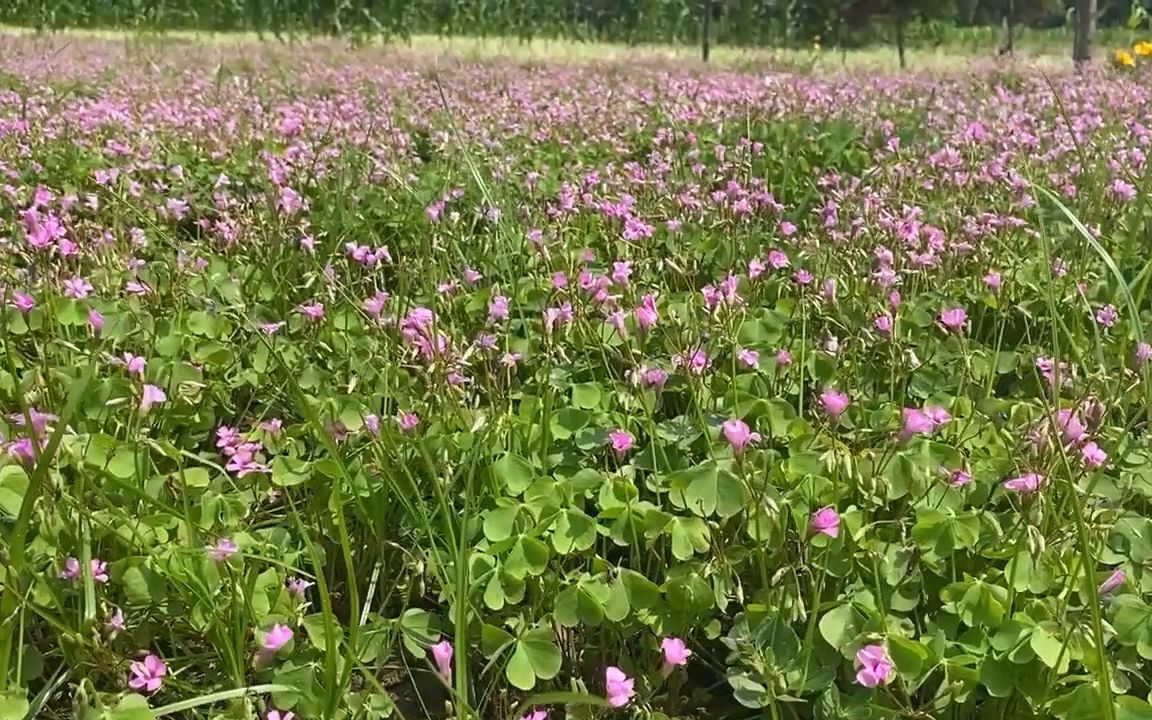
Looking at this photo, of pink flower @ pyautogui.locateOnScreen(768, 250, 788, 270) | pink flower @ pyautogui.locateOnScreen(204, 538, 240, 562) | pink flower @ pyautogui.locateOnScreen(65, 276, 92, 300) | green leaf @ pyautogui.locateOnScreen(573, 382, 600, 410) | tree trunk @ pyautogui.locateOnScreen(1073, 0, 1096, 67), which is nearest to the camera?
pink flower @ pyautogui.locateOnScreen(204, 538, 240, 562)

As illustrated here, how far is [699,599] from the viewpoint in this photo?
1.42m

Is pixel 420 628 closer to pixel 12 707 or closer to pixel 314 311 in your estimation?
pixel 12 707

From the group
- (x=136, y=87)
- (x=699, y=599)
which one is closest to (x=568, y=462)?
(x=699, y=599)

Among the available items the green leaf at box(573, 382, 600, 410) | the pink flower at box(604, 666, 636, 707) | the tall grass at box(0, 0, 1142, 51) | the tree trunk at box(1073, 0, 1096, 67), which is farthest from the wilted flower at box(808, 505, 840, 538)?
the tall grass at box(0, 0, 1142, 51)

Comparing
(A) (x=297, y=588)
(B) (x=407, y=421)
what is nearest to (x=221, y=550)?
(A) (x=297, y=588)

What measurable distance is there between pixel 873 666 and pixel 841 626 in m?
0.12

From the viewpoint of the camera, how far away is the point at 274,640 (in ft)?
4.25

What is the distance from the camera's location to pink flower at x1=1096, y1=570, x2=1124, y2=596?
1340 millimetres

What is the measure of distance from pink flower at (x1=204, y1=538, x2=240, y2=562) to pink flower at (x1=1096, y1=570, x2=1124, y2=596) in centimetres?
121

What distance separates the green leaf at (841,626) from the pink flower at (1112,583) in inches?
13.0

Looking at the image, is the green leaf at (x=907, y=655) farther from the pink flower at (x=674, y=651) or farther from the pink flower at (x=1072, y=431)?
the pink flower at (x=1072, y=431)

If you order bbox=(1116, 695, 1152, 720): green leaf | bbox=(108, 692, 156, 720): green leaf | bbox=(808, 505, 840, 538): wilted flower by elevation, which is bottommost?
bbox=(1116, 695, 1152, 720): green leaf

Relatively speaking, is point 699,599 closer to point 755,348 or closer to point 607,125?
point 755,348

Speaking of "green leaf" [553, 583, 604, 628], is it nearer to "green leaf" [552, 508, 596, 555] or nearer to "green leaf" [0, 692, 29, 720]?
"green leaf" [552, 508, 596, 555]
